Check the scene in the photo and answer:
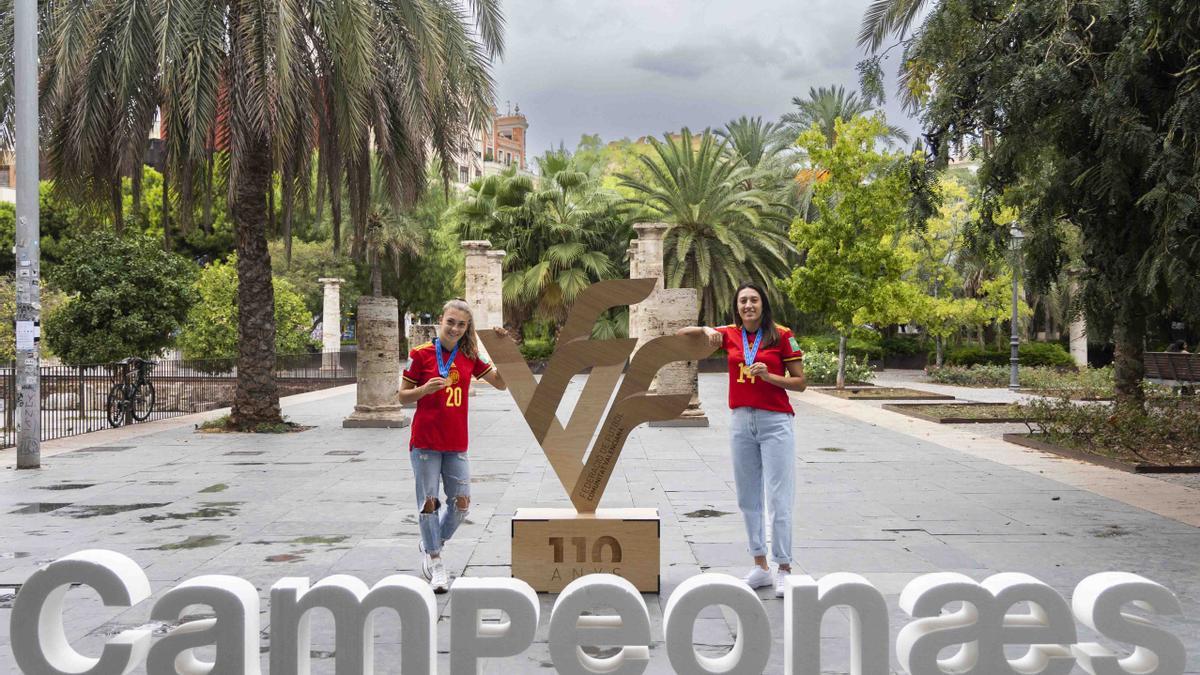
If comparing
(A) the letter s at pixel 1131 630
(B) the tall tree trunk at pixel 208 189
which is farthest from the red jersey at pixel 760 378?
(B) the tall tree trunk at pixel 208 189

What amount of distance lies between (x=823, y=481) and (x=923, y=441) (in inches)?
188

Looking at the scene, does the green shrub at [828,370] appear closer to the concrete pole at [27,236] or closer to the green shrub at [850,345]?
the green shrub at [850,345]

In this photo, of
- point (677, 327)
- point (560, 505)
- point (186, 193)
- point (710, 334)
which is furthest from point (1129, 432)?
point (186, 193)

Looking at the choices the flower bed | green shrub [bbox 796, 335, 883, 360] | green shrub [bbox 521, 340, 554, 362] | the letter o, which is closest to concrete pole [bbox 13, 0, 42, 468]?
the letter o

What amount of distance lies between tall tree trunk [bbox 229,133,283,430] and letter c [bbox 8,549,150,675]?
12.0 meters

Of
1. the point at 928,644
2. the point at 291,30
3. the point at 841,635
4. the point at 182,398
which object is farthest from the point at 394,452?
the point at 182,398

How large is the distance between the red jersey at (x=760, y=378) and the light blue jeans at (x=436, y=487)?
1.70 m

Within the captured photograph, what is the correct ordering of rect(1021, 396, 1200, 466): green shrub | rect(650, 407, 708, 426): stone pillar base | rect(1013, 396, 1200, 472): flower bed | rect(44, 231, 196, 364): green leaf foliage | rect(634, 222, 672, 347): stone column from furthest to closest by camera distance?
rect(634, 222, 672, 347): stone column < rect(650, 407, 708, 426): stone pillar base < rect(44, 231, 196, 364): green leaf foliage < rect(1021, 396, 1200, 466): green shrub < rect(1013, 396, 1200, 472): flower bed

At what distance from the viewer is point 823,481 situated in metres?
10.6

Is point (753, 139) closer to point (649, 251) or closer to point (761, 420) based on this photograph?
point (649, 251)

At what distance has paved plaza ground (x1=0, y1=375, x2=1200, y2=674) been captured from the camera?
→ 606cm

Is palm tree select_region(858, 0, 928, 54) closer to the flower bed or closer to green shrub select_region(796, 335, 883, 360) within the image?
the flower bed

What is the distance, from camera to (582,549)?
229 inches

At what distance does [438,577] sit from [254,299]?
10932mm
